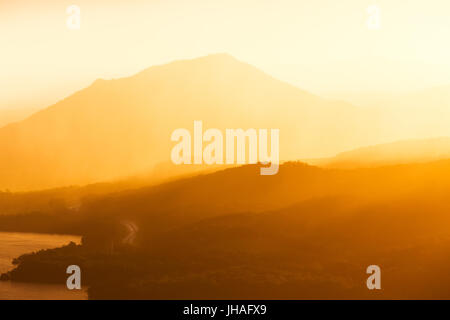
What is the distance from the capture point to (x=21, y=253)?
124 metres

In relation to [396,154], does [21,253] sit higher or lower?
lower

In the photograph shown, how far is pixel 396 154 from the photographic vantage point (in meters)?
162

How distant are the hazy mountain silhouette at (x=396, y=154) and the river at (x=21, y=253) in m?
69.3

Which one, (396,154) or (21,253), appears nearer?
(21,253)

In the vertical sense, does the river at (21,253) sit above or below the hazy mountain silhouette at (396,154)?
below

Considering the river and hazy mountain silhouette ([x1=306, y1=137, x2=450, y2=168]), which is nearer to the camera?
the river

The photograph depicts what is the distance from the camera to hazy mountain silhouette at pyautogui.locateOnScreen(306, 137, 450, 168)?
15062 cm

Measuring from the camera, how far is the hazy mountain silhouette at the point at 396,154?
150625 mm

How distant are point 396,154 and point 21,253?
89254mm

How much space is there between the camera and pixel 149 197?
179125 millimetres

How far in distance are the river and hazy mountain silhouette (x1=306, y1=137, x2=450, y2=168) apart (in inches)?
2727
